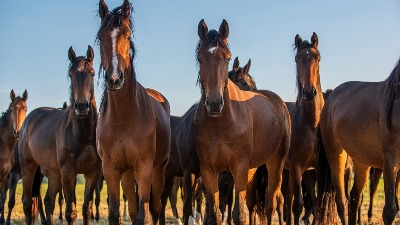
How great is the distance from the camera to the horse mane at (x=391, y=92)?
23.0 feet

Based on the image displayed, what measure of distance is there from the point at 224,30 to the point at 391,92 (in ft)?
7.18

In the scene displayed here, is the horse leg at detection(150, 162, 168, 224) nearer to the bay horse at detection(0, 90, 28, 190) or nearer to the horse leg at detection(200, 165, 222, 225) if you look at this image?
the horse leg at detection(200, 165, 222, 225)

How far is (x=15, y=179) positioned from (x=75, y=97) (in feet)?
25.5

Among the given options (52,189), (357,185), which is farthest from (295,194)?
(52,189)

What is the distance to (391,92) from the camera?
7105 mm

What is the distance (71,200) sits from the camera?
890 centimetres

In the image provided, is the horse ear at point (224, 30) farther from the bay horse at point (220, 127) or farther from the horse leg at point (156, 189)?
the horse leg at point (156, 189)

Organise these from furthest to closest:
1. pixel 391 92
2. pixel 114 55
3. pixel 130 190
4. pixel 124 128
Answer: pixel 130 190, pixel 391 92, pixel 124 128, pixel 114 55

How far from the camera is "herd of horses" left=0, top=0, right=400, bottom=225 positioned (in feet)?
22.5

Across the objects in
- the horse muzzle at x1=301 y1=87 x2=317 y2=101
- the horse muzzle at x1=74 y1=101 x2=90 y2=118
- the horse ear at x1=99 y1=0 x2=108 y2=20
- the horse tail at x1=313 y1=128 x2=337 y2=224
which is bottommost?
the horse tail at x1=313 y1=128 x2=337 y2=224

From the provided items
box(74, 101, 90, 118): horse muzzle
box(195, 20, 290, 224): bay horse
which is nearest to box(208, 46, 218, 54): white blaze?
box(195, 20, 290, 224): bay horse

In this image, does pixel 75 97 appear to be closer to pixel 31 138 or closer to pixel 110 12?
pixel 110 12

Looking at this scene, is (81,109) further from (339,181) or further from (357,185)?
(357,185)

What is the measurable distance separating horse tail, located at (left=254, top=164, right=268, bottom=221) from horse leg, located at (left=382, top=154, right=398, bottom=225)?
10.2 feet
